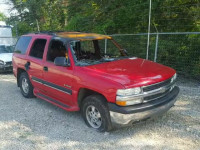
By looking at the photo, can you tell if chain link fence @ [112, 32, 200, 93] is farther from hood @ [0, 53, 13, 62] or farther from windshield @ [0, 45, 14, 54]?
windshield @ [0, 45, 14, 54]

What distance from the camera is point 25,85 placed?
635 centimetres

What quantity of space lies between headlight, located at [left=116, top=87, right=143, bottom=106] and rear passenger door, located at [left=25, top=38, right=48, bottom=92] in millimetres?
2498

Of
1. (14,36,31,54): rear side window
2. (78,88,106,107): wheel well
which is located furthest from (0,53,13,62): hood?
(78,88,106,107): wheel well

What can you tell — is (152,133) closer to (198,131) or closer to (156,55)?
(198,131)

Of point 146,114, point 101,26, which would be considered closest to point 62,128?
point 146,114

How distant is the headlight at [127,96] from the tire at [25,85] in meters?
3.46

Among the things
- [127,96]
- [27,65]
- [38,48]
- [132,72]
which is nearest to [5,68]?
[27,65]

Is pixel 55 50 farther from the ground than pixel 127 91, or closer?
farther from the ground

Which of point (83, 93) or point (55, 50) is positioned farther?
point (55, 50)

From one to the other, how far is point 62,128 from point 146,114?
175 centimetres

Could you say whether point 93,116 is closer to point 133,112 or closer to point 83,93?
point 83,93

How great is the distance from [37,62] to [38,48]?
0.44m

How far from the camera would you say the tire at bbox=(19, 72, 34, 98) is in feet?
20.0

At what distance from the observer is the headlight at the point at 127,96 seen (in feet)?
11.4
